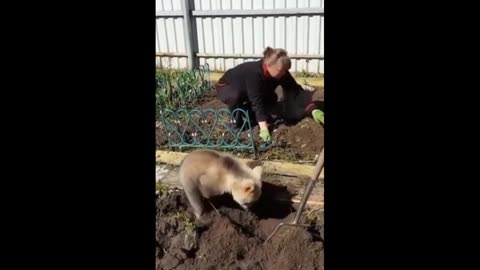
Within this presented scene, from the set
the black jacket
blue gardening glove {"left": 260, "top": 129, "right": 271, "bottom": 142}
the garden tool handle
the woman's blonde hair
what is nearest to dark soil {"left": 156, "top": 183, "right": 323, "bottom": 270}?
the garden tool handle

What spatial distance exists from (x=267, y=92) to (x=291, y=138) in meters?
0.16

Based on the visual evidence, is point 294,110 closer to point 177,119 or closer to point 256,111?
point 256,111

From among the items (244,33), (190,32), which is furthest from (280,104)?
(190,32)

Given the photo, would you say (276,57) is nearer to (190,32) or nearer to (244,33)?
(244,33)

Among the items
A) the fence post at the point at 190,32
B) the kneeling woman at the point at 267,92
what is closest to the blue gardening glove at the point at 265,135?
the kneeling woman at the point at 267,92

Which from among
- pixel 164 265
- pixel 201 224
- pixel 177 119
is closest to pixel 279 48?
pixel 177 119

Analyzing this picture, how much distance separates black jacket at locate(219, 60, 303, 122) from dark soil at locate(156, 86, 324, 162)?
0.23 ft

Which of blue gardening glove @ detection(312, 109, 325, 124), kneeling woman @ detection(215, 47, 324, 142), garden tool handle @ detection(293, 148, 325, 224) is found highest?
kneeling woman @ detection(215, 47, 324, 142)

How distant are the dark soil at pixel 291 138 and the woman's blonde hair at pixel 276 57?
119 mm

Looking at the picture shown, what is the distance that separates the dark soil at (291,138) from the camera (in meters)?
1.38

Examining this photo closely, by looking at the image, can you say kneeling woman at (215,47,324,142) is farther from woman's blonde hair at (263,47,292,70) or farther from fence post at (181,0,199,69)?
fence post at (181,0,199,69)

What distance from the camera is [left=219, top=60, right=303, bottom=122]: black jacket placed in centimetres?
137

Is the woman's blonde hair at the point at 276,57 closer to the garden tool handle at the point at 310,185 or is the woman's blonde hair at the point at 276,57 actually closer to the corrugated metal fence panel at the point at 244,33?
the corrugated metal fence panel at the point at 244,33
